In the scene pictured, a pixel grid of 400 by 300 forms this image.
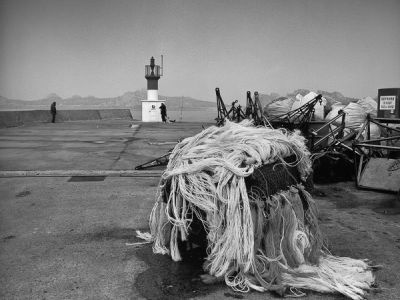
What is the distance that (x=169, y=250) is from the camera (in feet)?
13.7

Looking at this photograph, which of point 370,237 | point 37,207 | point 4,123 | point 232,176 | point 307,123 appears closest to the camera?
point 232,176

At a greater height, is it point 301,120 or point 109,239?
point 301,120

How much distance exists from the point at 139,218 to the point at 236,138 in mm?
2343

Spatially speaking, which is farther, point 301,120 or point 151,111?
point 151,111

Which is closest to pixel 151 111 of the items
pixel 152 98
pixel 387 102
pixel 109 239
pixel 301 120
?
pixel 152 98

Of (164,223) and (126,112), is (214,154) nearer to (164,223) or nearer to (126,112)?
(164,223)

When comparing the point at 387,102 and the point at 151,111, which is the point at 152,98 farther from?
the point at 387,102

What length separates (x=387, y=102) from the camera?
380 inches

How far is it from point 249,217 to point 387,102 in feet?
25.6

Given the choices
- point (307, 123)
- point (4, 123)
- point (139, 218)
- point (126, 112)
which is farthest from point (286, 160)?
point (126, 112)

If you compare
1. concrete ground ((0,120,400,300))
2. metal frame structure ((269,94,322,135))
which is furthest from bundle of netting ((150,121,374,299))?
metal frame structure ((269,94,322,135))

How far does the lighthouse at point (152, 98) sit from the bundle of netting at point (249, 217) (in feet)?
117

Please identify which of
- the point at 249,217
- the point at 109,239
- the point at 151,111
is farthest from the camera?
the point at 151,111

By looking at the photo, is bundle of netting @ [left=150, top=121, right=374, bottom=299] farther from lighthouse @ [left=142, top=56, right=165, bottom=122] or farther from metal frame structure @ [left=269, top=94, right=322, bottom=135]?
lighthouse @ [left=142, top=56, right=165, bottom=122]
